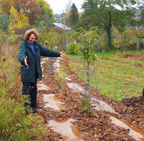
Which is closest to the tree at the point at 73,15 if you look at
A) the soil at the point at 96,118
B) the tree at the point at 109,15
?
the tree at the point at 109,15

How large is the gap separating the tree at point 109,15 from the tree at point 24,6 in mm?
10909

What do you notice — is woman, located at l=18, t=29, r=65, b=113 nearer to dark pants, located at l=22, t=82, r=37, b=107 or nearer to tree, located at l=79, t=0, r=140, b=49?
dark pants, located at l=22, t=82, r=37, b=107

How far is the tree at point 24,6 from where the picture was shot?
35.3 m

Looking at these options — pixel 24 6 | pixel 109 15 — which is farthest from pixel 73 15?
pixel 109 15

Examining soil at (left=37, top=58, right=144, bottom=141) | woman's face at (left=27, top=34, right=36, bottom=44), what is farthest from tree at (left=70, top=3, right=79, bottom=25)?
woman's face at (left=27, top=34, right=36, bottom=44)

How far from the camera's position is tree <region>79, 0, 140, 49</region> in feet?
95.7

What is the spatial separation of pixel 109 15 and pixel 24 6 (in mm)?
16884

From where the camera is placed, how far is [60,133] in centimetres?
323

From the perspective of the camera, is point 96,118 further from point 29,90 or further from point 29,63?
point 29,63

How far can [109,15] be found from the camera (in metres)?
29.7

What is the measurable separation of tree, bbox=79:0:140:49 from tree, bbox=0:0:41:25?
10.9 m

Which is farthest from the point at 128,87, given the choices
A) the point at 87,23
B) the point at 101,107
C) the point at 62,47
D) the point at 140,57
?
the point at 87,23

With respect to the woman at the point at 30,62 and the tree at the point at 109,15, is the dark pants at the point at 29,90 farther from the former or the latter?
the tree at the point at 109,15

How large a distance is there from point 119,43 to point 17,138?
28372mm
